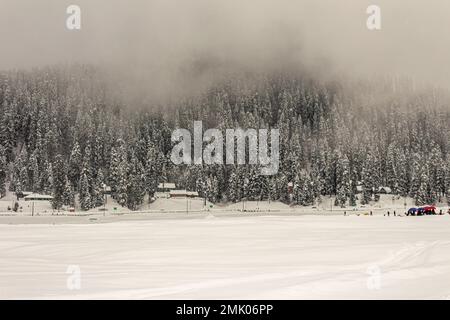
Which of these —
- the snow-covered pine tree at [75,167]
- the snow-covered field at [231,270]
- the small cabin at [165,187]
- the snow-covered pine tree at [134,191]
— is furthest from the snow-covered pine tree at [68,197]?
the snow-covered field at [231,270]

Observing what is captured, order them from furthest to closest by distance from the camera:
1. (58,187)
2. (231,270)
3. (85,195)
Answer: (58,187) → (85,195) → (231,270)

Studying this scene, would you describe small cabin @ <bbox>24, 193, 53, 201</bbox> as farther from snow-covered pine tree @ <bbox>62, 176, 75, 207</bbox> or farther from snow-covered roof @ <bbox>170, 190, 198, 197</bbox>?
snow-covered roof @ <bbox>170, 190, 198, 197</bbox>

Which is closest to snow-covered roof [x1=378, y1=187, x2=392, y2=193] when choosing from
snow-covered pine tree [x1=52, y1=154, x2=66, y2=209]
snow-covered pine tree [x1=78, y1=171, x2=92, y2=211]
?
snow-covered pine tree [x1=78, y1=171, x2=92, y2=211]

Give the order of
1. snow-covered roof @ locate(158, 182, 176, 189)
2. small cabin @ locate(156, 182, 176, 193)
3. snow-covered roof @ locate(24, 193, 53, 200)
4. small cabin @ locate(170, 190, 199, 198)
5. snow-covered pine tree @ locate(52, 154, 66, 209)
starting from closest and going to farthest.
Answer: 1. snow-covered pine tree @ locate(52, 154, 66, 209)
2. snow-covered roof @ locate(24, 193, 53, 200)
3. small cabin @ locate(170, 190, 199, 198)
4. small cabin @ locate(156, 182, 176, 193)
5. snow-covered roof @ locate(158, 182, 176, 189)

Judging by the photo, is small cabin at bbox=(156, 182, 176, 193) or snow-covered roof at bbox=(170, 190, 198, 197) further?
small cabin at bbox=(156, 182, 176, 193)

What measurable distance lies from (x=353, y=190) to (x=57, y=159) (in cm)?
10511

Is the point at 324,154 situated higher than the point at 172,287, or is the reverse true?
the point at 324,154

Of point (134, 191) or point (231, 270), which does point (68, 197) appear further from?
point (231, 270)

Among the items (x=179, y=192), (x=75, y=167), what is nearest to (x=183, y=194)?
(x=179, y=192)

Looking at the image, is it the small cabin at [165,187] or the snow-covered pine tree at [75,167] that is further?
the small cabin at [165,187]

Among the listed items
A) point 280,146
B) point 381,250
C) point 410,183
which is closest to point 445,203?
point 410,183

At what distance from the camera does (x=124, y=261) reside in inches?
904

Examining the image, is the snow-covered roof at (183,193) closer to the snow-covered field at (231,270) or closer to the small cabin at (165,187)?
the small cabin at (165,187)

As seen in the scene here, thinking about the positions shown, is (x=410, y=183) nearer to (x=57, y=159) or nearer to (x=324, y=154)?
A: (x=324, y=154)
